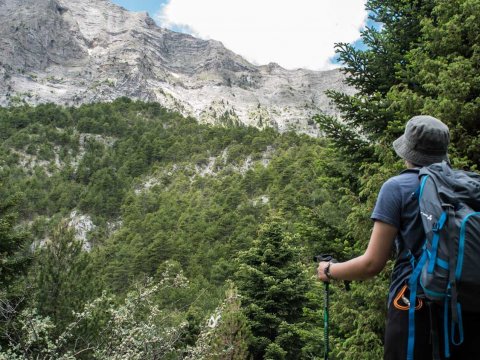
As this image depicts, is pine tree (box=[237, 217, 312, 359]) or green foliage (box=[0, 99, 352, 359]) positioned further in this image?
pine tree (box=[237, 217, 312, 359])

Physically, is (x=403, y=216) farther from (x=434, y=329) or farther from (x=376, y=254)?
(x=434, y=329)

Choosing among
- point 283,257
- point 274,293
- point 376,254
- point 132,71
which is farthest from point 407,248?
point 132,71

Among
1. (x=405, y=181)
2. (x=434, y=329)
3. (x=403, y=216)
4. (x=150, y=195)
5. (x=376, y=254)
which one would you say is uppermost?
(x=405, y=181)

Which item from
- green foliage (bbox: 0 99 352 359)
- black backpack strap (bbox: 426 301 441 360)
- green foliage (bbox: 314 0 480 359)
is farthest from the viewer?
green foliage (bbox: 0 99 352 359)

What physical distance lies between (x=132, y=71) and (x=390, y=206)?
138175mm

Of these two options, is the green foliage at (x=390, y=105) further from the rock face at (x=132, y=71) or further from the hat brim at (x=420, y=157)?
the rock face at (x=132, y=71)

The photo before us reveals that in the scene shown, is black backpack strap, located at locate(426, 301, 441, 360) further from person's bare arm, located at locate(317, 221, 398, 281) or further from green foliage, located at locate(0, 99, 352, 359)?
green foliage, located at locate(0, 99, 352, 359)

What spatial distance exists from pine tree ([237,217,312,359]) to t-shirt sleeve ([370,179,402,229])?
12.0 metres

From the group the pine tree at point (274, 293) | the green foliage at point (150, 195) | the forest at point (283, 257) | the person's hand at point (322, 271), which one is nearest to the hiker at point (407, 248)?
the person's hand at point (322, 271)

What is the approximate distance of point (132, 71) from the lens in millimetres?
131125

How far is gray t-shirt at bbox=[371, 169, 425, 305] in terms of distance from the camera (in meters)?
1.86

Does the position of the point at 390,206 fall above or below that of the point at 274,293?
above

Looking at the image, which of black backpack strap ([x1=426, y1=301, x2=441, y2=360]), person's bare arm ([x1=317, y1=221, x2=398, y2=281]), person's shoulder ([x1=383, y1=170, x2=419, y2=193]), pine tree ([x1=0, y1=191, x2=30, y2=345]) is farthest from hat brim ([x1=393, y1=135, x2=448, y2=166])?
pine tree ([x1=0, y1=191, x2=30, y2=345])

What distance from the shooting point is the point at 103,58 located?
465ft
